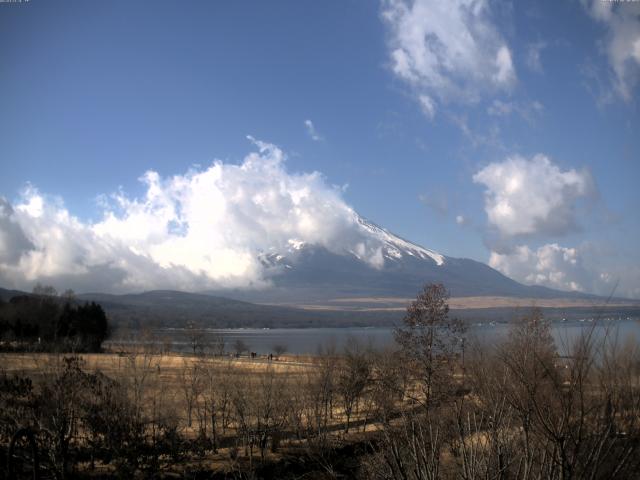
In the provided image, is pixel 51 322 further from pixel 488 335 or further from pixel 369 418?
pixel 488 335

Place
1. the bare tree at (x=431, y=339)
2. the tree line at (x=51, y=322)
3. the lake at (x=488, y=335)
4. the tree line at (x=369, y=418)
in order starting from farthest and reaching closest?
the tree line at (x=51, y=322) < the bare tree at (x=431, y=339) < the lake at (x=488, y=335) < the tree line at (x=369, y=418)

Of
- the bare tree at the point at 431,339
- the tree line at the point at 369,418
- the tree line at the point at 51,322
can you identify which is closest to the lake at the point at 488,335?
the tree line at the point at 369,418

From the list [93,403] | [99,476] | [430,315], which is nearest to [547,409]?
[93,403]

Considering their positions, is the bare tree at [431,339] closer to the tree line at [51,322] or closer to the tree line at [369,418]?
the tree line at [369,418]

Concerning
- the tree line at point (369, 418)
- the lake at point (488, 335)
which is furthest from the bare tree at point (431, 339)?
the lake at point (488, 335)

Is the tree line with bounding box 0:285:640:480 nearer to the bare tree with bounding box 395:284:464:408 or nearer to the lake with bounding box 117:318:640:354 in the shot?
the bare tree with bounding box 395:284:464:408

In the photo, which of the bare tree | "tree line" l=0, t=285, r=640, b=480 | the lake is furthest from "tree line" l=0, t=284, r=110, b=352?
the bare tree

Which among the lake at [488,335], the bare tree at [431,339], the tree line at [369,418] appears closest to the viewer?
the tree line at [369,418]

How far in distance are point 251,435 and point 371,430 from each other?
30.1ft

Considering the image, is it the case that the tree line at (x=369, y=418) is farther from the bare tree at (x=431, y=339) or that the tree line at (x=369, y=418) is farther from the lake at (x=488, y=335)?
the lake at (x=488, y=335)

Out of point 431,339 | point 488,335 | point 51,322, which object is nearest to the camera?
point 431,339

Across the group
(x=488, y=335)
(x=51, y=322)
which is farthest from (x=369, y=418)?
(x=51, y=322)

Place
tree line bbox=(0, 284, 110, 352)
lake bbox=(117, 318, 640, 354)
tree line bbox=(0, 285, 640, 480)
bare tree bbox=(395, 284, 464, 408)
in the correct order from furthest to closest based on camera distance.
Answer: tree line bbox=(0, 284, 110, 352)
bare tree bbox=(395, 284, 464, 408)
lake bbox=(117, 318, 640, 354)
tree line bbox=(0, 285, 640, 480)

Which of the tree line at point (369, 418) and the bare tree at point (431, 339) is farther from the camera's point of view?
the bare tree at point (431, 339)
